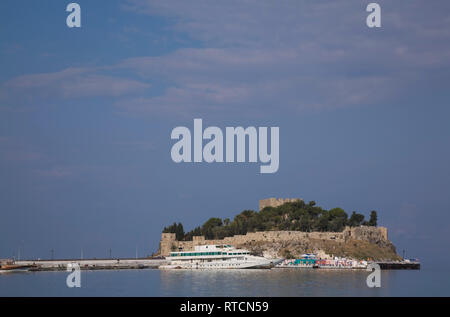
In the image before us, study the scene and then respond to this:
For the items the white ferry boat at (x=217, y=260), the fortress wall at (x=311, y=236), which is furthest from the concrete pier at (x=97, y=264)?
the white ferry boat at (x=217, y=260)

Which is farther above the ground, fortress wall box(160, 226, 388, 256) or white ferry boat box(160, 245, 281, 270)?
fortress wall box(160, 226, 388, 256)

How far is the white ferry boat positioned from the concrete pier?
18.2m

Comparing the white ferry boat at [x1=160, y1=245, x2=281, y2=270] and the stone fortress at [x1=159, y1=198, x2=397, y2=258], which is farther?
the stone fortress at [x1=159, y1=198, x2=397, y2=258]

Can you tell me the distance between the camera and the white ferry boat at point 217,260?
10825cm

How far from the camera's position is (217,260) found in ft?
362

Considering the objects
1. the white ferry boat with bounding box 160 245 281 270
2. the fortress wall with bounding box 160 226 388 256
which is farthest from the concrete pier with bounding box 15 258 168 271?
the white ferry boat with bounding box 160 245 281 270

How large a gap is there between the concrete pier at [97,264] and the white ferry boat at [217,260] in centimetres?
1822

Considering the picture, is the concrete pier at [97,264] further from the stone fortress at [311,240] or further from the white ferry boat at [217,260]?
the white ferry boat at [217,260]

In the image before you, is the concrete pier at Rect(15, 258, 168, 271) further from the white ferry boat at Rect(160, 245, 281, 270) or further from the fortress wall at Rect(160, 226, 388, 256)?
the white ferry boat at Rect(160, 245, 281, 270)

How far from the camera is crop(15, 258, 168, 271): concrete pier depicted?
12696 centimetres

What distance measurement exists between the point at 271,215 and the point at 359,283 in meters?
72.2

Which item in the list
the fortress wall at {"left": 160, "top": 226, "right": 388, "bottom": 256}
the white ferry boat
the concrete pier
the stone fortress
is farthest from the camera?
the fortress wall at {"left": 160, "top": 226, "right": 388, "bottom": 256}
